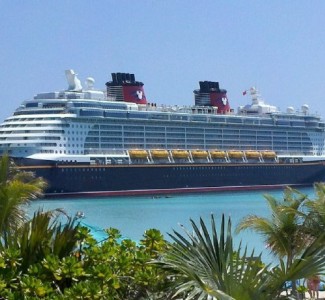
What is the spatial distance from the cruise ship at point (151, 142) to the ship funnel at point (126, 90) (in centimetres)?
8

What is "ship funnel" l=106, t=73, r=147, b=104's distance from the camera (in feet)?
223

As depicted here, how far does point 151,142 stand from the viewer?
6512 centimetres

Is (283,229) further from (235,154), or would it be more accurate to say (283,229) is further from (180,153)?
(235,154)

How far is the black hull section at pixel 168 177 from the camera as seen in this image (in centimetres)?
5712

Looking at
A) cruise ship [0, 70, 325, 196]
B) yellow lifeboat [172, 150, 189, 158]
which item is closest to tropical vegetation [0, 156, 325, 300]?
cruise ship [0, 70, 325, 196]

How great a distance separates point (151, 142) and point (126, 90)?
565 centimetres

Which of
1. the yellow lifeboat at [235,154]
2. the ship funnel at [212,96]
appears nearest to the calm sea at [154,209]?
the yellow lifeboat at [235,154]

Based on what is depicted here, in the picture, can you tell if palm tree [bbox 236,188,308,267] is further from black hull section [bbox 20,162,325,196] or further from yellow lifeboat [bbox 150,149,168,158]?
yellow lifeboat [bbox 150,149,168,158]

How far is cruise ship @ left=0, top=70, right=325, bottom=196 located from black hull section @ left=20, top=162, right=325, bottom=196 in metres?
0.08

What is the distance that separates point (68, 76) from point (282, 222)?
187ft

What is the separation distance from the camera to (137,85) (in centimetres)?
6900

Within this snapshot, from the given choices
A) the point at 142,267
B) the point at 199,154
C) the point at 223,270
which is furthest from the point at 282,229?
the point at 199,154

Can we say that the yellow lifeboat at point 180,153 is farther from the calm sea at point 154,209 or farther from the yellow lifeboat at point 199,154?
the calm sea at point 154,209

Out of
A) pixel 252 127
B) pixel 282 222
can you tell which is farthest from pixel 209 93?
pixel 282 222
